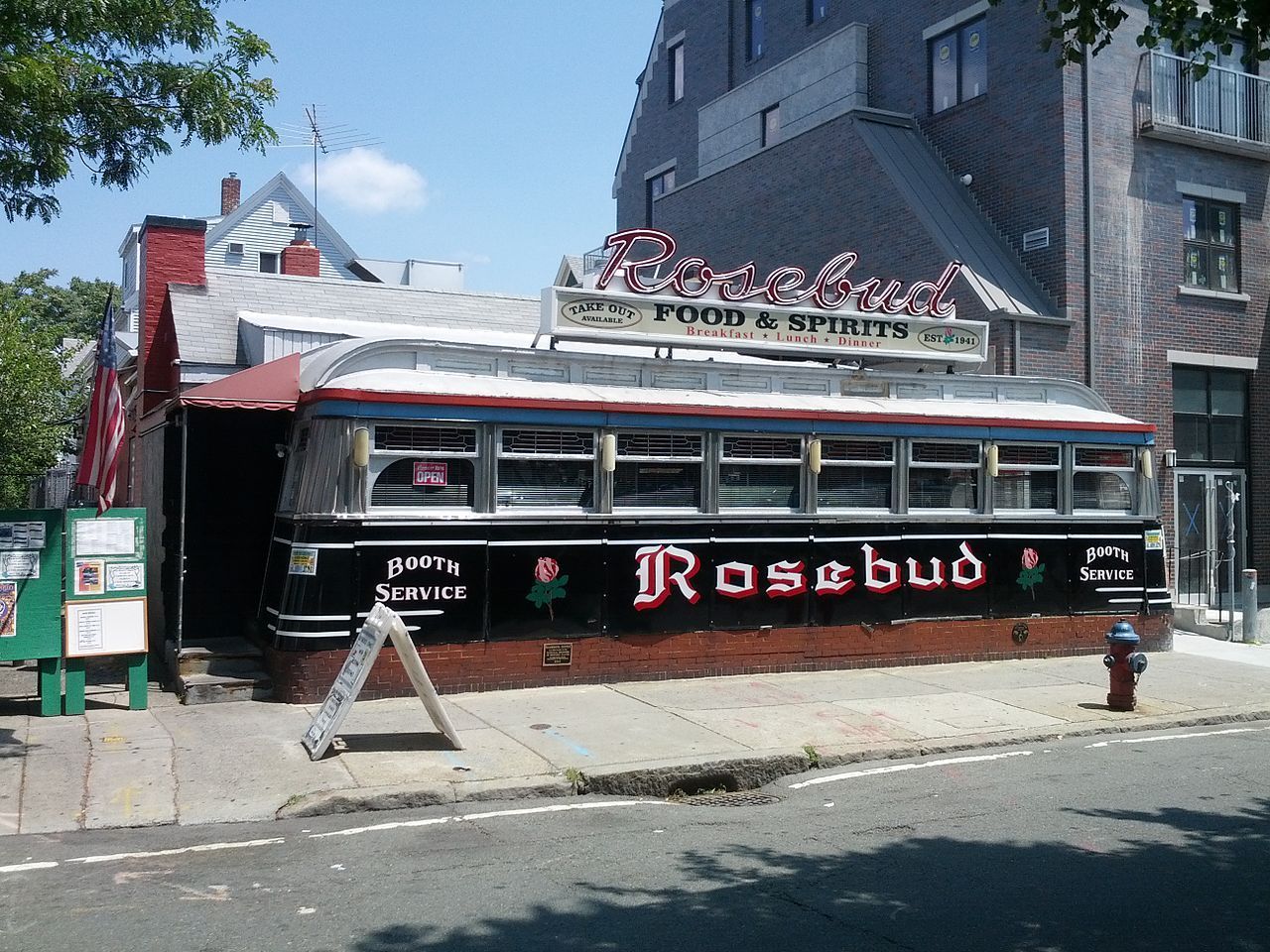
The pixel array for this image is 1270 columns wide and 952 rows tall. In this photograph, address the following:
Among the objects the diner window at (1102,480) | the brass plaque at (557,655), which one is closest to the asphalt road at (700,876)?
the brass plaque at (557,655)

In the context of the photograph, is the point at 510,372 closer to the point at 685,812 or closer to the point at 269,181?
the point at 685,812

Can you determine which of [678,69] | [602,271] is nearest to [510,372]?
[602,271]

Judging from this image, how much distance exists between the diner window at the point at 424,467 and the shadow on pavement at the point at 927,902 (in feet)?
16.9

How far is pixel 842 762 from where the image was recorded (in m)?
9.21

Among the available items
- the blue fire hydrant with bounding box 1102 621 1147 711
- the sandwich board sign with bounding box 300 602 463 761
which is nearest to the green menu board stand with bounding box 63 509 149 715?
the sandwich board sign with bounding box 300 602 463 761

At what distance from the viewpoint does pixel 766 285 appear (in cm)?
1384

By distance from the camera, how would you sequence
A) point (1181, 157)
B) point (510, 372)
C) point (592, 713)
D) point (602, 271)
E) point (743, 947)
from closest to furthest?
point (743, 947) → point (592, 713) → point (510, 372) → point (602, 271) → point (1181, 157)

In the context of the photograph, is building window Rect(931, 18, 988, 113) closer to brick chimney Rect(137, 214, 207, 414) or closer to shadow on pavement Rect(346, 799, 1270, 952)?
brick chimney Rect(137, 214, 207, 414)

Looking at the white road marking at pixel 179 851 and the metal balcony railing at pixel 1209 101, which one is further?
the metal balcony railing at pixel 1209 101

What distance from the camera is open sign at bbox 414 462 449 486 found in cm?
1090

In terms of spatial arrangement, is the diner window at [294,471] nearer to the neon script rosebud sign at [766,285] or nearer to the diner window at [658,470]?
the diner window at [658,470]

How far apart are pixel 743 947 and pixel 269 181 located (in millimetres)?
41999

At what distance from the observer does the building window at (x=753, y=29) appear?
2605 cm

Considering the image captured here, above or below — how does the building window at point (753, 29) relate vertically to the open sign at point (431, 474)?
above
